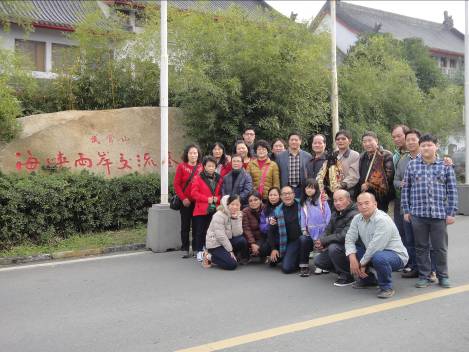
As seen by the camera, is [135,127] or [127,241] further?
[135,127]

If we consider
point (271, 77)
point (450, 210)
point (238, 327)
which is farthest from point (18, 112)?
point (450, 210)

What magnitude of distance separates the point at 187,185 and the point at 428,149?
3256 millimetres

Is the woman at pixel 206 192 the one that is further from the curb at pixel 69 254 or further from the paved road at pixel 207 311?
the curb at pixel 69 254

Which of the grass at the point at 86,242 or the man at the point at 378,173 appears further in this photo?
the grass at the point at 86,242

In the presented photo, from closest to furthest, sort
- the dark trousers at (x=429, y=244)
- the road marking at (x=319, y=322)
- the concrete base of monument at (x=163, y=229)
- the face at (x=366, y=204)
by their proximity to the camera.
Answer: the road marking at (x=319, y=322), the face at (x=366, y=204), the dark trousers at (x=429, y=244), the concrete base of monument at (x=163, y=229)

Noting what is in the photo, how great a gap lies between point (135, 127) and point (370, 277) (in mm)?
5927

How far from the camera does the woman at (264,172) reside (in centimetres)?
687

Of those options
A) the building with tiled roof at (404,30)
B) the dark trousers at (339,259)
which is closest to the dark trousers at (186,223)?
the dark trousers at (339,259)

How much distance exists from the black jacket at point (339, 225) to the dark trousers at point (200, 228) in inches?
72.1

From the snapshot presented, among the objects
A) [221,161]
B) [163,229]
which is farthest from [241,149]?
[163,229]

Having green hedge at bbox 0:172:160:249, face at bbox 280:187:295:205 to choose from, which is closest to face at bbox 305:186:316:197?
face at bbox 280:187:295:205

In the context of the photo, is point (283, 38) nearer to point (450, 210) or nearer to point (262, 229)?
point (262, 229)

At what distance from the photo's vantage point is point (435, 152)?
5.20 meters

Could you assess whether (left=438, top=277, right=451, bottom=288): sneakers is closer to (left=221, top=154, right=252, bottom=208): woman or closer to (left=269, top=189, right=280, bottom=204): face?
(left=269, top=189, right=280, bottom=204): face
